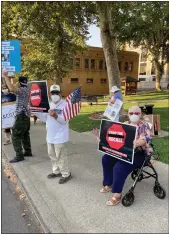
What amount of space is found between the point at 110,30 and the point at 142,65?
2158 inches

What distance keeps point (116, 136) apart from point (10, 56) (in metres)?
4.47

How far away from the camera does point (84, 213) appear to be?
315 centimetres

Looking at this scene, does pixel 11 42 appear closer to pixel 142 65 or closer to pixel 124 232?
pixel 124 232

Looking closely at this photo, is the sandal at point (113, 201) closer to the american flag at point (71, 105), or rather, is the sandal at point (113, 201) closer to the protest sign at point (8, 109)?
the american flag at point (71, 105)

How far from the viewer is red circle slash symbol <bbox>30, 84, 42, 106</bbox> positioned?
4301 mm

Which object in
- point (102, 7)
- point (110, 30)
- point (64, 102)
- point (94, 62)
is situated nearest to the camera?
point (64, 102)

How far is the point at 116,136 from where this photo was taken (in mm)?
3242

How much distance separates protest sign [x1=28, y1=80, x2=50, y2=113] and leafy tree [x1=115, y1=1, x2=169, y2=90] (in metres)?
7.63

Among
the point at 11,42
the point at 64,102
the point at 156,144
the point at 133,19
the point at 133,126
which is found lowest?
the point at 156,144

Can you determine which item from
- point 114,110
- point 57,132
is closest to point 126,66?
point 114,110

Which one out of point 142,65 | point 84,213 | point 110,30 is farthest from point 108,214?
point 142,65

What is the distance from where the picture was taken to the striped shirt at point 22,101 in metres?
4.84

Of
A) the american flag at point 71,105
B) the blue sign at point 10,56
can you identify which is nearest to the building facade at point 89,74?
the blue sign at point 10,56

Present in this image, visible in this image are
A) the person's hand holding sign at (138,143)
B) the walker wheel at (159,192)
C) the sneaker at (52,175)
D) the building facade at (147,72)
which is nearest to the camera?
the person's hand holding sign at (138,143)
